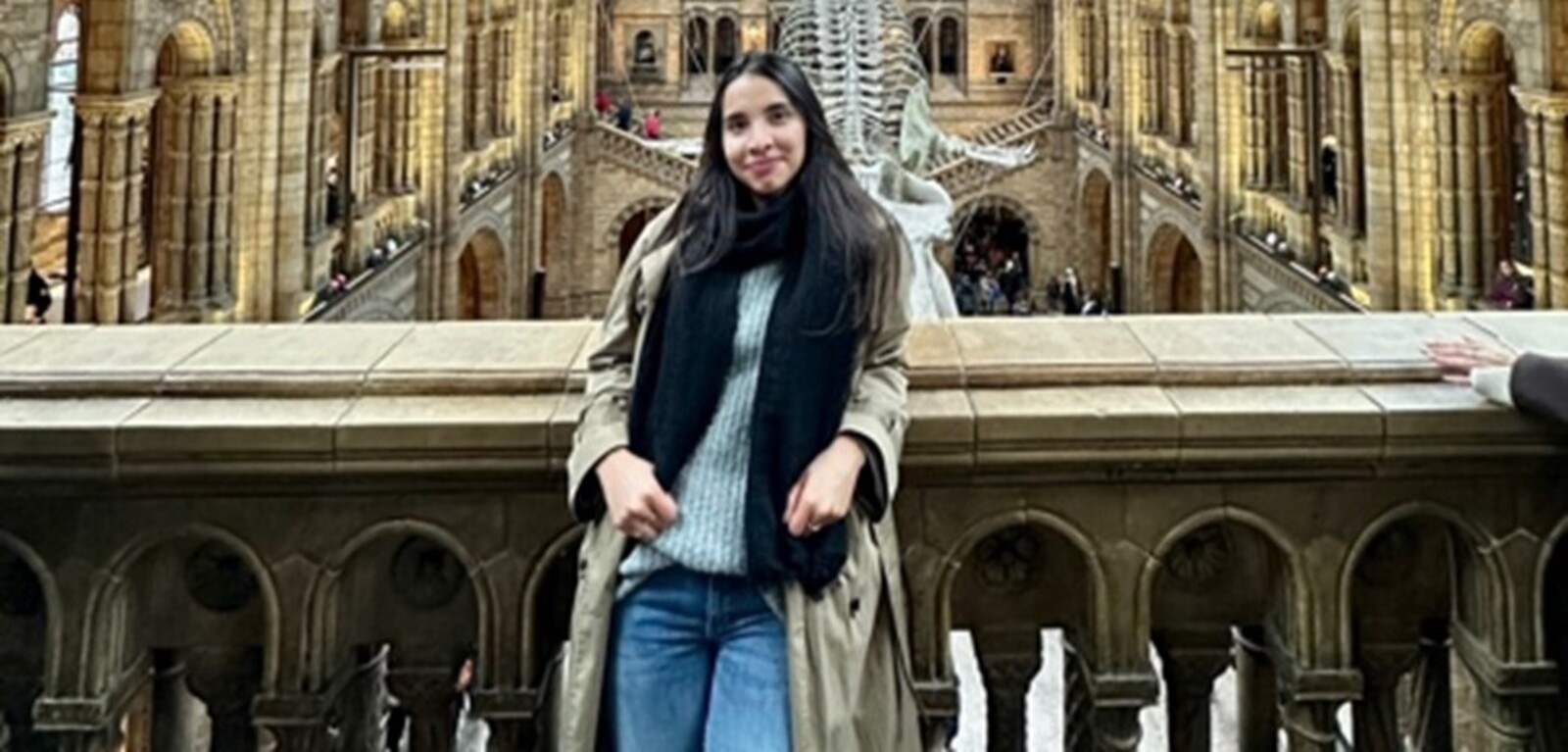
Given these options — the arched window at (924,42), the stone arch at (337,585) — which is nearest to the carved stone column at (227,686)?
the stone arch at (337,585)

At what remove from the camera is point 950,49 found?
44656mm

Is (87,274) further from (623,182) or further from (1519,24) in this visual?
(623,182)

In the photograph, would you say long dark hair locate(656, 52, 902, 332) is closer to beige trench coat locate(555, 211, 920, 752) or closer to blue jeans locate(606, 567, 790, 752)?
beige trench coat locate(555, 211, 920, 752)

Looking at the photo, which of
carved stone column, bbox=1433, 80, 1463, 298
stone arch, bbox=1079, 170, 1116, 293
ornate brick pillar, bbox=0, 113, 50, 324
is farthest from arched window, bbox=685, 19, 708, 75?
ornate brick pillar, bbox=0, 113, 50, 324

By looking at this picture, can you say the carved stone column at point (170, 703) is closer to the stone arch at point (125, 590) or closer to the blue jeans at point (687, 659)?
the stone arch at point (125, 590)

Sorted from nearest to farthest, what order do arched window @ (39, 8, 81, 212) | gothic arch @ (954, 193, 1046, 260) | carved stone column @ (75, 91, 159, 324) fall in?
carved stone column @ (75, 91, 159, 324)
arched window @ (39, 8, 81, 212)
gothic arch @ (954, 193, 1046, 260)

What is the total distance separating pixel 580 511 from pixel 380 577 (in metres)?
0.50

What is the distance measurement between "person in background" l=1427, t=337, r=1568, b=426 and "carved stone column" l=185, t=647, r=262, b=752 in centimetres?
201

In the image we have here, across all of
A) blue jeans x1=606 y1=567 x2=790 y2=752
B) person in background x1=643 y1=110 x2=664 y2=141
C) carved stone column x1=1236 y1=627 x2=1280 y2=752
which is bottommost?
carved stone column x1=1236 y1=627 x2=1280 y2=752

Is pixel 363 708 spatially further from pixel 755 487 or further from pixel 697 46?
pixel 697 46

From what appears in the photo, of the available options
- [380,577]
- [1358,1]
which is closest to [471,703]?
[380,577]

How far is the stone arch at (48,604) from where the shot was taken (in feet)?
7.75

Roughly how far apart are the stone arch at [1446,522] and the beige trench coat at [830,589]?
72 centimetres

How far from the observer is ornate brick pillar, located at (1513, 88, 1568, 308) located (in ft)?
47.3
